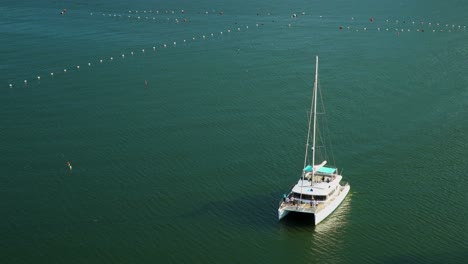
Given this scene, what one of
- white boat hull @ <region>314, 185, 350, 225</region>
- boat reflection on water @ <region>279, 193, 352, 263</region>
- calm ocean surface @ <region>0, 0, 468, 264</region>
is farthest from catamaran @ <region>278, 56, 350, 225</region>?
calm ocean surface @ <region>0, 0, 468, 264</region>

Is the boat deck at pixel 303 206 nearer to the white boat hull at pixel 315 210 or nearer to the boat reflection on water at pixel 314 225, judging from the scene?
the white boat hull at pixel 315 210

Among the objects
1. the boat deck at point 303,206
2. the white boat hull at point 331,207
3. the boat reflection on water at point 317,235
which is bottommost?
the boat reflection on water at point 317,235

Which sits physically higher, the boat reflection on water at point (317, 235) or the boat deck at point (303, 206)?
the boat deck at point (303, 206)

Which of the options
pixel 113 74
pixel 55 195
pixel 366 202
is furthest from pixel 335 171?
pixel 113 74

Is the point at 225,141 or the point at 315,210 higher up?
the point at 225,141

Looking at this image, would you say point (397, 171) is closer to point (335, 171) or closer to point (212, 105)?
point (335, 171)

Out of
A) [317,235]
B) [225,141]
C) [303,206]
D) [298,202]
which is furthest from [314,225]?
[225,141]

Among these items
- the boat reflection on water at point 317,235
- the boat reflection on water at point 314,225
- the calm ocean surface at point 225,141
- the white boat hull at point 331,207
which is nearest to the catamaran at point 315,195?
the white boat hull at point 331,207

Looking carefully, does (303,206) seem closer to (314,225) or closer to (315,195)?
(315,195)
